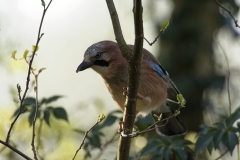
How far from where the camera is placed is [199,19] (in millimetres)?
7461

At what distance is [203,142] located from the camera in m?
4.06

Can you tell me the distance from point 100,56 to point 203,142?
1.19m

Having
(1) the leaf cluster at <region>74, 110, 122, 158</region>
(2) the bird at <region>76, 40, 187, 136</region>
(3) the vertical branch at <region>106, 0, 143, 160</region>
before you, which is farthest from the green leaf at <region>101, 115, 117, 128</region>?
(3) the vertical branch at <region>106, 0, 143, 160</region>

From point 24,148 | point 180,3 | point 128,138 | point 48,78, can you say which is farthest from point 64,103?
point 128,138

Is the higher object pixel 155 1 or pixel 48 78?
pixel 155 1

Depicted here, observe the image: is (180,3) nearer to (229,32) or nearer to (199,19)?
(199,19)

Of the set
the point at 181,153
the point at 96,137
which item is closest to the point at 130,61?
the point at 181,153

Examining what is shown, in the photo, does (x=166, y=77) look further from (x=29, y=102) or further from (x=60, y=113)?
(x=29, y=102)

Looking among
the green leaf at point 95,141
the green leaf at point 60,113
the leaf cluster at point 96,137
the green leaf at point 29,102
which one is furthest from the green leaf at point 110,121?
the green leaf at point 29,102

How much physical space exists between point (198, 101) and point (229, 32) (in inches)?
39.2

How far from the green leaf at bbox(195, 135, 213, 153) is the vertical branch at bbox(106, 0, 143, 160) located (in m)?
0.61

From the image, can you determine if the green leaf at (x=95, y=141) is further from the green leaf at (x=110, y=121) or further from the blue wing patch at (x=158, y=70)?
the blue wing patch at (x=158, y=70)

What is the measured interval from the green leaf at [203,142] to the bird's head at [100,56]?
1.11 meters

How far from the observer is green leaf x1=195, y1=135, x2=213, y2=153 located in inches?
159
